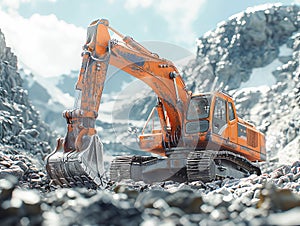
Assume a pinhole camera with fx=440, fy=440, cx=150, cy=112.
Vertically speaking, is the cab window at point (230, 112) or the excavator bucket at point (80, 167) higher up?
the cab window at point (230, 112)

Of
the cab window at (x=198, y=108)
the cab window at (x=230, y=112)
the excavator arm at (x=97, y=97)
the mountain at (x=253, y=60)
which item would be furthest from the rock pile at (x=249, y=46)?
the excavator arm at (x=97, y=97)

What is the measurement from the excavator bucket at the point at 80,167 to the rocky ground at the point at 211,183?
0.28 metres

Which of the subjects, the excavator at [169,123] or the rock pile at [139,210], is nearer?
the rock pile at [139,210]

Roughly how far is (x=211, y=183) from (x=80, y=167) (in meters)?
2.60

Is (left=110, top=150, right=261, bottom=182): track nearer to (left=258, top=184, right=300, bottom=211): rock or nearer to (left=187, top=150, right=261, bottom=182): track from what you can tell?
(left=187, top=150, right=261, bottom=182): track

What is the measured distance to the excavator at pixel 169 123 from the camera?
7.03 metres

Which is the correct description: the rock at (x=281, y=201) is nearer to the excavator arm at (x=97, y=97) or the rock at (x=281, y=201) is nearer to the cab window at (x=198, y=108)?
the excavator arm at (x=97, y=97)

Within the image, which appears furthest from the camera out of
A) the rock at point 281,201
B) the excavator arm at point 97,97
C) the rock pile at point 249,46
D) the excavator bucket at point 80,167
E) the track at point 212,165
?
the rock pile at point 249,46

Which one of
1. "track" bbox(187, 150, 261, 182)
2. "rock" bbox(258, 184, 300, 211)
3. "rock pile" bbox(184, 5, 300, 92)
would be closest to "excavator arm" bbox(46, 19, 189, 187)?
"track" bbox(187, 150, 261, 182)

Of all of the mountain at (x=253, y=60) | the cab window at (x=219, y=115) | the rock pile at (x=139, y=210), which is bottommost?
the rock pile at (x=139, y=210)

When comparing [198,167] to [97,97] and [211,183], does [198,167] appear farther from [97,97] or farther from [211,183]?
[97,97]

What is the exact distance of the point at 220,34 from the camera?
4447cm

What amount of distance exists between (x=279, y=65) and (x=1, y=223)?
38798 millimetres

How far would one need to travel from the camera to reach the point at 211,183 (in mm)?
7652
